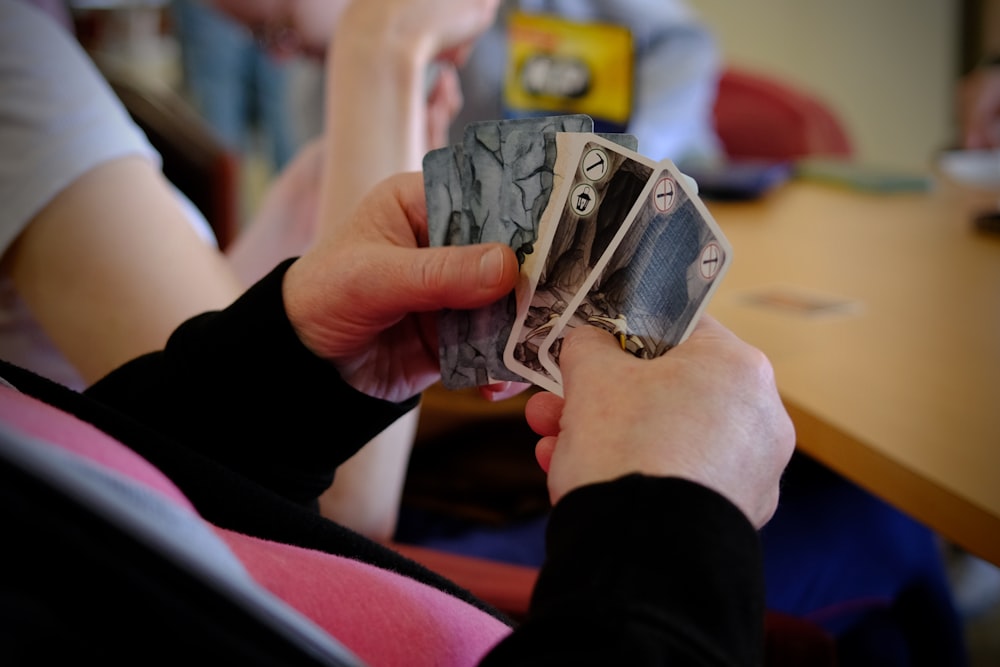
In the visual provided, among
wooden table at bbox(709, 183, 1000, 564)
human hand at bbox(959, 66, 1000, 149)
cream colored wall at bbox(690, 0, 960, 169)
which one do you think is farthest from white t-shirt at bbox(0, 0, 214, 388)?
cream colored wall at bbox(690, 0, 960, 169)

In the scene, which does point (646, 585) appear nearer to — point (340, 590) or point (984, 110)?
point (340, 590)

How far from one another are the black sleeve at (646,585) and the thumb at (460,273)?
0.22m

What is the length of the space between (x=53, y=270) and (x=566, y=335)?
0.58 metres

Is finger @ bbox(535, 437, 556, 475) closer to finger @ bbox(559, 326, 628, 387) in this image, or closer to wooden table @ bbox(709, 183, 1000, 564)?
finger @ bbox(559, 326, 628, 387)

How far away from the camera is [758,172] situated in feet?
7.03

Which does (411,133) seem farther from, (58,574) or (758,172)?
(758,172)

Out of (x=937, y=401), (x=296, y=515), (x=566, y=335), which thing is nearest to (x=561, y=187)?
(x=566, y=335)

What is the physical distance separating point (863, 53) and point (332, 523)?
5.23 metres

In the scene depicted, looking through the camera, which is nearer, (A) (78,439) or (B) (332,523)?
(A) (78,439)

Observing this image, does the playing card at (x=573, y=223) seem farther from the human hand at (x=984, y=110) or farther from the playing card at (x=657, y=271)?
the human hand at (x=984, y=110)

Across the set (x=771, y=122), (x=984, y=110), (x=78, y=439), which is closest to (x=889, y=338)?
(x=78, y=439)

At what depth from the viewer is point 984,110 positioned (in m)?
2.59

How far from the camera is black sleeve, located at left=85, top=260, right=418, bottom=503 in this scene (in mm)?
708

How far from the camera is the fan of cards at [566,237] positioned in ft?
2.05
